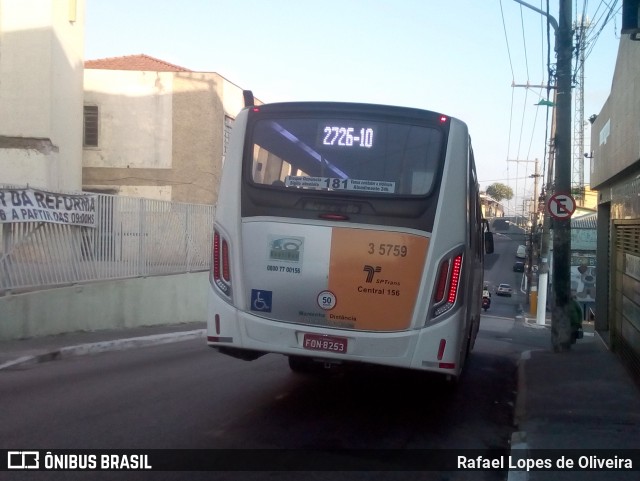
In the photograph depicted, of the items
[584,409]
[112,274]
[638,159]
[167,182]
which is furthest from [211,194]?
[584,409]

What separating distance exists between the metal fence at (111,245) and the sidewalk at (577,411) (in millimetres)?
8137

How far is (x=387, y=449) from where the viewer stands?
7418 millimetres

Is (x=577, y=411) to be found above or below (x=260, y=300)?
below

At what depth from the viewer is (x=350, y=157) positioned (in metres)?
7.93

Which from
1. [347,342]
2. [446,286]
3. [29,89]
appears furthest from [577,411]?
[29,89]

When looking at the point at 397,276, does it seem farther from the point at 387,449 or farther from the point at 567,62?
the point at 567,62

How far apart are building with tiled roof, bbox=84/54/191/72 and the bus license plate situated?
80.0ft

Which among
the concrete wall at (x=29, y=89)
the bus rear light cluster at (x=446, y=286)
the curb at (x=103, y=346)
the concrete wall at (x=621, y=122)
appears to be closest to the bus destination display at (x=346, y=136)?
the bus rear light cluster at (x=446, y=286)

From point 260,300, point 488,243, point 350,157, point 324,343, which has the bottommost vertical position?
point 324,343

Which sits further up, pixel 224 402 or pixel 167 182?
pixel 167 182

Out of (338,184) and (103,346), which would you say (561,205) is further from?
(103,346)

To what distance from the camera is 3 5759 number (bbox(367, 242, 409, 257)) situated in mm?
7594

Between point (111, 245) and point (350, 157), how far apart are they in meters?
8.92

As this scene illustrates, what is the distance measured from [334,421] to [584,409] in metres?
3.02
